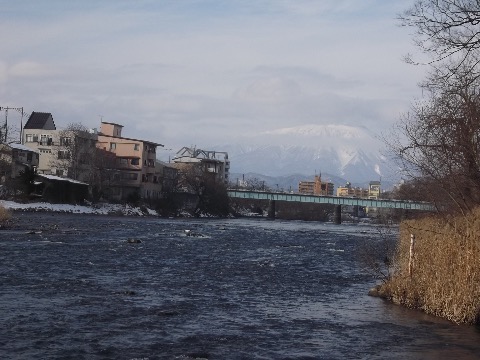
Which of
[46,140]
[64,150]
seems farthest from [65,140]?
[46,140]

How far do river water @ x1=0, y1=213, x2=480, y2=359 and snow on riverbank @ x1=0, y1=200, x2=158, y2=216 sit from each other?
43.5 meters

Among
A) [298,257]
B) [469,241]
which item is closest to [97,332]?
[469,241]

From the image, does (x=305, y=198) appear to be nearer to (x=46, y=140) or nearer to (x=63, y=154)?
(x=63, y=154)

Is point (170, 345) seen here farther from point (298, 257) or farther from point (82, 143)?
point (82, 143)

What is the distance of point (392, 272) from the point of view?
76.7 feet

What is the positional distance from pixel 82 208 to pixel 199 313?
227ft

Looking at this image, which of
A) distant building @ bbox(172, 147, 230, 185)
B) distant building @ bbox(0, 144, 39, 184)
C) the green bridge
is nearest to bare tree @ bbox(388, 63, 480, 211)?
distant building @ bbox(0, 144, 39, 184)

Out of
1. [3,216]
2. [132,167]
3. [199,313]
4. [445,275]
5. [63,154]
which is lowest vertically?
[199,313]

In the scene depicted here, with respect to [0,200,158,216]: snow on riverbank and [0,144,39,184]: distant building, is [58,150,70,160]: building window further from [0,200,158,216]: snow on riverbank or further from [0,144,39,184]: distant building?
[0,200,158,216]: snow on riverbank

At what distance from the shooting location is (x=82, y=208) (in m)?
84.7

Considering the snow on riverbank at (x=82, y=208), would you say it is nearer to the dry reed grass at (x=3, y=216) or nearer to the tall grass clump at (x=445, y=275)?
the dry reed grass at (x=3, y=216)

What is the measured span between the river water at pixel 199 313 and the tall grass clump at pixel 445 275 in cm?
41

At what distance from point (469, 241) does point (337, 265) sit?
55.3 feet

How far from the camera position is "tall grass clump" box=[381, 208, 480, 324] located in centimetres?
1669
